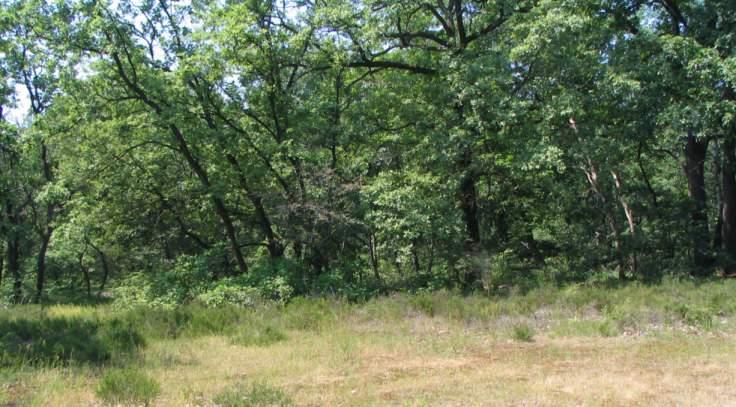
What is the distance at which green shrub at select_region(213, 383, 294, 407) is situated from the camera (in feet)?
21.5

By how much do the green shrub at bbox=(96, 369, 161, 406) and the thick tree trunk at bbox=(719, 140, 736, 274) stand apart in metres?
18.1

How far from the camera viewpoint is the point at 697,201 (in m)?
19.8

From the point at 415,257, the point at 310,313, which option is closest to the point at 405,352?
the point at 310,313

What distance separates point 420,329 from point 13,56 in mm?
21940

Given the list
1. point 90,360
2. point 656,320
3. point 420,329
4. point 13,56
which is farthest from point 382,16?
point 13,56

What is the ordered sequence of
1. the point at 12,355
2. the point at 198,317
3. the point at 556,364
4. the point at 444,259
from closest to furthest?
1. the point at 556,364
2. the point at 12,355
3. the point at 198,317
4. the point at 444,259

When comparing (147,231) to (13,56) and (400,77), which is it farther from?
(400,77)

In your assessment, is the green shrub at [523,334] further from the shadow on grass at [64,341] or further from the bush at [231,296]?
the bush at [231,296]

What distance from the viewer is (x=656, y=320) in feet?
39.1

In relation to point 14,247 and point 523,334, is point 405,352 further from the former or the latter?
point 14,247

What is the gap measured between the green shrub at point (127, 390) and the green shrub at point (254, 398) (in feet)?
2.82

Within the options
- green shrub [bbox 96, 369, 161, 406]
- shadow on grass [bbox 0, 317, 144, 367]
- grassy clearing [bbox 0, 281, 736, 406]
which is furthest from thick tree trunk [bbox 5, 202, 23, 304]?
green shrub [bbox 96, 369, 161, 406]

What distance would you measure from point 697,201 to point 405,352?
1514 cm

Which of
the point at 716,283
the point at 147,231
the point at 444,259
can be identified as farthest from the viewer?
the point at 147,231
